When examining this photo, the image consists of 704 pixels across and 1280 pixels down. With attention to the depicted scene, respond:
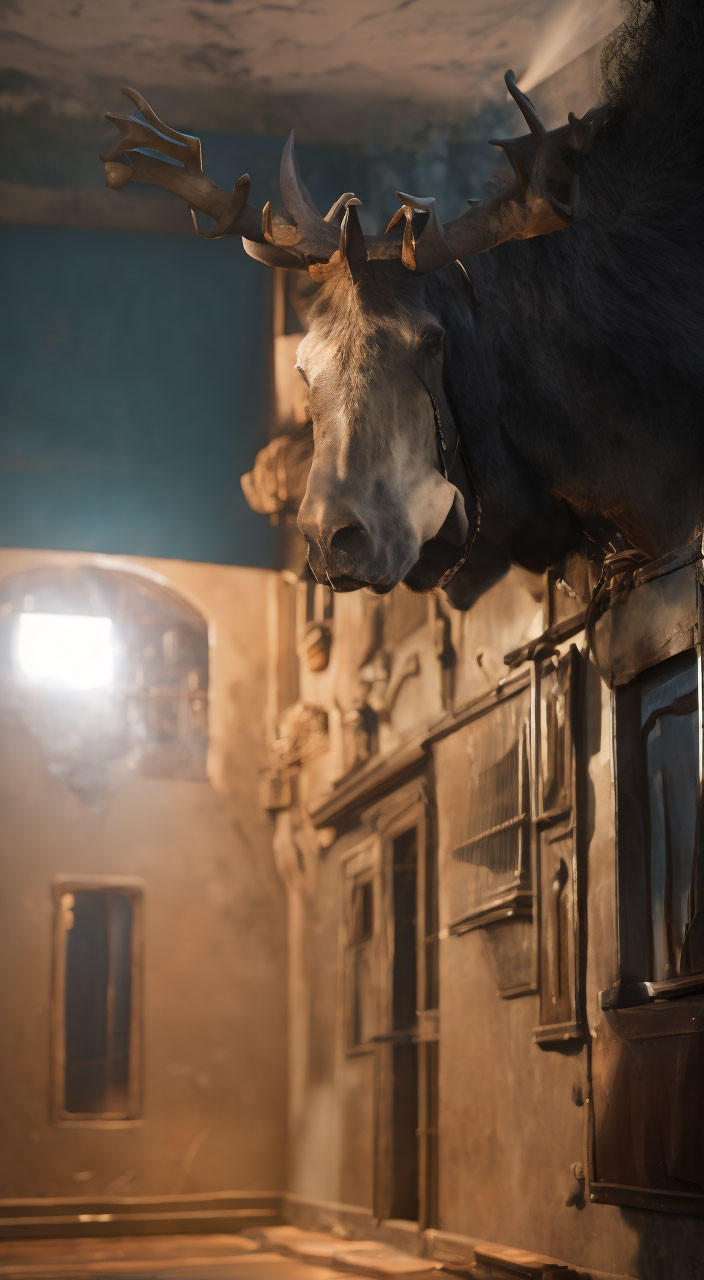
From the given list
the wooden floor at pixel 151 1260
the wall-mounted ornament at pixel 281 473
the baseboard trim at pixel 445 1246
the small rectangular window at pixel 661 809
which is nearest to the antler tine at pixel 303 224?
the small rectangular window at pixel 661 809

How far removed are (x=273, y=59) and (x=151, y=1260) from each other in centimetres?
692

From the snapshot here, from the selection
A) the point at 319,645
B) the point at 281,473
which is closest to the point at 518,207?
the point at 319,645

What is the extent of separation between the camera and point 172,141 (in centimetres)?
445

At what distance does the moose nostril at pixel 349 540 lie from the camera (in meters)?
3.83

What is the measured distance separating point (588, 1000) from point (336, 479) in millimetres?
2129

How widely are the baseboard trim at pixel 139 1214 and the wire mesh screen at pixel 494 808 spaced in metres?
4.85

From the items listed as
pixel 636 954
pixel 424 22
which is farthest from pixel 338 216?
pixel 424 22

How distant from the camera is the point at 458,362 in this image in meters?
4.20

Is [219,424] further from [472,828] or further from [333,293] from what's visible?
[333,293]

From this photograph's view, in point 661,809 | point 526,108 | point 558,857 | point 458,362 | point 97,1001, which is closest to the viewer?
point 526,108

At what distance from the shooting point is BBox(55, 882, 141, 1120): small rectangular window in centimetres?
1051

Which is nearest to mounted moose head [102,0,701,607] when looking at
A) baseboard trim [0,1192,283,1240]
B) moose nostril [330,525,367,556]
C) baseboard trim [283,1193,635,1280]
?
moose nostril [330,525,367,556]

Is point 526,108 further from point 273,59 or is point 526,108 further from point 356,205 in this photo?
point 273,59

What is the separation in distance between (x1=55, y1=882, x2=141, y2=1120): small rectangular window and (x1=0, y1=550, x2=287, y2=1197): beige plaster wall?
0.11m
